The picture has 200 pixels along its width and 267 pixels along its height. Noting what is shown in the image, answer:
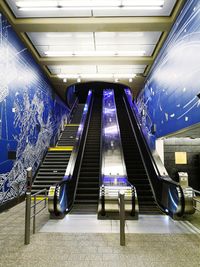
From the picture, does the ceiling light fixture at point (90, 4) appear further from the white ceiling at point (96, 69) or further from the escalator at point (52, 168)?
the escalator at point (52, 168)

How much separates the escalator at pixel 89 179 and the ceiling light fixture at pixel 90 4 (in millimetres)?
5051

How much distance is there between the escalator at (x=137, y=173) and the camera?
6.27m

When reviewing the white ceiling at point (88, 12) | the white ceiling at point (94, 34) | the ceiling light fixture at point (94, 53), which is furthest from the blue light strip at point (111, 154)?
the white ceiling at point (88, 12)

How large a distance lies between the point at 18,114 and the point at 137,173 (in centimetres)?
441

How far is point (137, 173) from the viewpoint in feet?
25.1

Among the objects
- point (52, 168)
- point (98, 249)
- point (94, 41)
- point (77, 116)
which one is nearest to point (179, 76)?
point (94, 41)

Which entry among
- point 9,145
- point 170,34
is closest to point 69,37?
point 170,34

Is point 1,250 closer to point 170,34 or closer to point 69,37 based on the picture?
point 69,37

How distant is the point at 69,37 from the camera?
714 centimetres

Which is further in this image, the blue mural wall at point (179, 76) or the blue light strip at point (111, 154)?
the blue light strip at point (111, 154)

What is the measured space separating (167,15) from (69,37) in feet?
9.98

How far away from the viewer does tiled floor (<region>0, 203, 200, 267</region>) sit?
2.95 m

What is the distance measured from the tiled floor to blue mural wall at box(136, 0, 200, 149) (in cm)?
263

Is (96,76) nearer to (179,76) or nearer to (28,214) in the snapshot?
(179,76)
